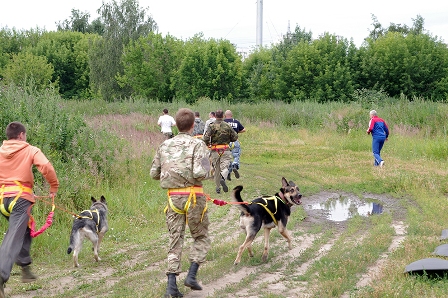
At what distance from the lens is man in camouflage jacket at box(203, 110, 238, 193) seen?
13789 millimetres

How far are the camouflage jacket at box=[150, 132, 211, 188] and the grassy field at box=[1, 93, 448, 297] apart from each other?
1383mm

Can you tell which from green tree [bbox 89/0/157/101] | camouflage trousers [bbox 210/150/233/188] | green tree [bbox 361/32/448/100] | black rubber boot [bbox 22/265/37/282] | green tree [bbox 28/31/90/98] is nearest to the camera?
black rubber boot [bbox 22/265/37/282]

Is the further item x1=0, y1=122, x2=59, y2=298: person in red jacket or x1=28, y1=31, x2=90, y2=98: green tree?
x1=28, y1=31, x2=90, y2=98: green tree

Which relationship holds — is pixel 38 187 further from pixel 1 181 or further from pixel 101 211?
pixel 1 181

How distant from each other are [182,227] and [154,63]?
161 feet

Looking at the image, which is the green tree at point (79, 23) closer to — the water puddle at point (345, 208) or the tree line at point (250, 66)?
the tree line at point (250, 66)

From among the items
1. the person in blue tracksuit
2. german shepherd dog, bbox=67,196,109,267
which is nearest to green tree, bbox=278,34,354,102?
the person in blue tracksuit

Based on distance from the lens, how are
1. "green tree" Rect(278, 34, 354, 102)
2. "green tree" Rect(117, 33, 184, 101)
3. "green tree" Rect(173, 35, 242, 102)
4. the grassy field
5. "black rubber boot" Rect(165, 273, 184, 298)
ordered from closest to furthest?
"black rubber boot" Rect(165, 273, 184, 298) → the grassy field → "green tree" Rect(278, 34, 354, 102) → "green tree" Rect(173, 35, 242, 102) → "green tree" Rect(117, 33, 184, 101)

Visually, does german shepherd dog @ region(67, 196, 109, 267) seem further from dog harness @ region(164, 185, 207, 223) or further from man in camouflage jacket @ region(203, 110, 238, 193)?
man in camouflage jacket @ region(203, 110, 238, 193)

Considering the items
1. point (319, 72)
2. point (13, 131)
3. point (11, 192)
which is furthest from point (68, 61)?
point (11, 192)

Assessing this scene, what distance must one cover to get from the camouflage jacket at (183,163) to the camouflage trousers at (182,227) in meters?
0.20

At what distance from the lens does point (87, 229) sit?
26.5 ft

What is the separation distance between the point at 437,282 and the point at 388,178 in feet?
30.8

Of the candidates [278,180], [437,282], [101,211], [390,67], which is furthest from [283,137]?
[390,67]
